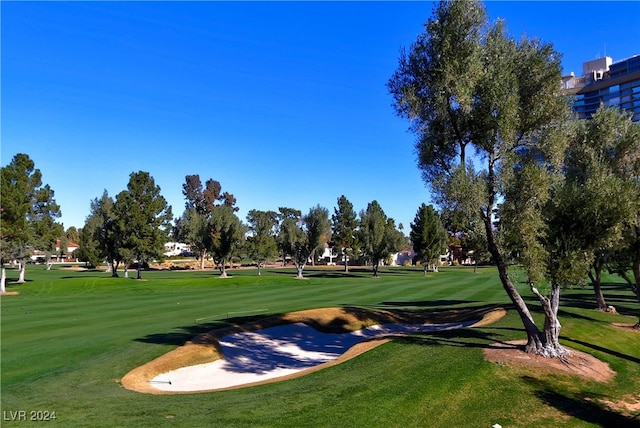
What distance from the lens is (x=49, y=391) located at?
1305 centimetres

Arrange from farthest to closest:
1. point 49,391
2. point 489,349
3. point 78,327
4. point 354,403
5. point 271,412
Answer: point 78,327
point 489,349
point 49,391
point 354,403
point 271,412

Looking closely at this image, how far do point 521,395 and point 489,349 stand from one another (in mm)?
3443

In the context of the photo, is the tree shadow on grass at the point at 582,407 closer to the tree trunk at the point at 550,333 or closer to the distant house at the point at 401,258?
the tree trunk at the point at 550,333

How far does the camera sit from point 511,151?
14.5 metres

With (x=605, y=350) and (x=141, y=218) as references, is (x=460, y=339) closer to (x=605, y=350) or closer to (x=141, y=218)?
(x=605, y=350)

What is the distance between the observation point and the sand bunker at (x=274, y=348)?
16.6 meters

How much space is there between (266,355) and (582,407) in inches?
540

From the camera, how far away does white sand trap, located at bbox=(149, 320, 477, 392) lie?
16.8 m

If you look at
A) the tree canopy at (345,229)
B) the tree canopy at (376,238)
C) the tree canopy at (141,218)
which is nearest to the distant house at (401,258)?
the tree canopy at (345,229)

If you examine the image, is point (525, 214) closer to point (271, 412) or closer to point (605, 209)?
point (605, 209)

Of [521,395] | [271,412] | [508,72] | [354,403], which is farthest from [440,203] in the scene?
[271,412]

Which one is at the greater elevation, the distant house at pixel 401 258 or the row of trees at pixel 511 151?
the row of trees at pixel 511 151

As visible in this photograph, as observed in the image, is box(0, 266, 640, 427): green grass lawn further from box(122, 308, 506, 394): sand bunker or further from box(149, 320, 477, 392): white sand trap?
box(149, 320, 477, 392): white sand trap

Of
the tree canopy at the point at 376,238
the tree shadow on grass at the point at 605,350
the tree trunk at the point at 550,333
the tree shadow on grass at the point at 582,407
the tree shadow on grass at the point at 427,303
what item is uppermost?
the tree canopy at the point at 376,238
